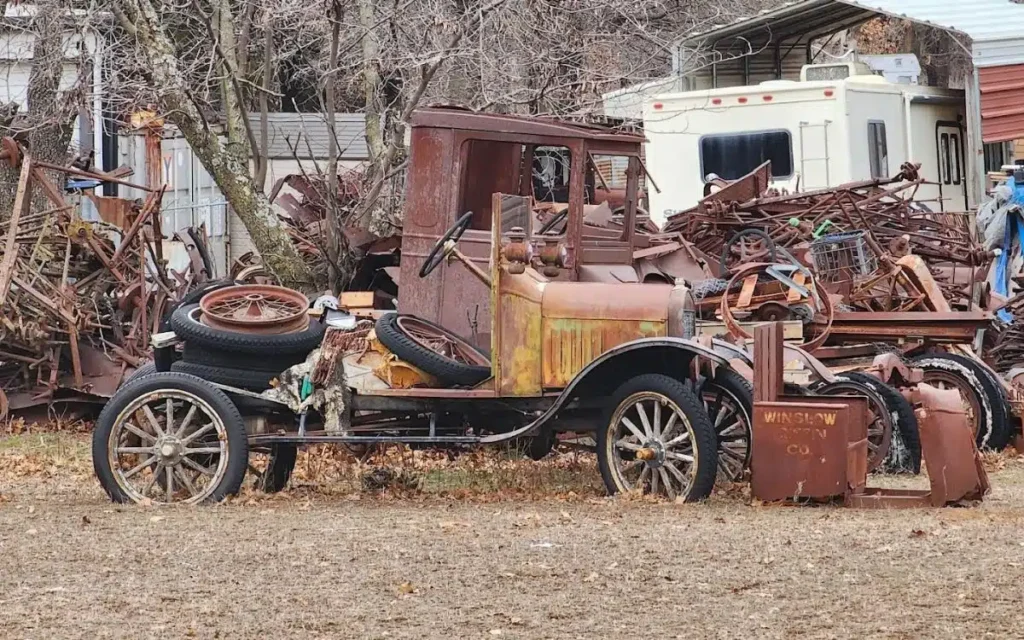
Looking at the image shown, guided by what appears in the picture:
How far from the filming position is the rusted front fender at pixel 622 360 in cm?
933

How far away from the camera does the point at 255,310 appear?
1014cm

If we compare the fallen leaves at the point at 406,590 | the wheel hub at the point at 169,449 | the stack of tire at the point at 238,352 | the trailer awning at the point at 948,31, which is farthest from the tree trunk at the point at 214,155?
the fallen leaves at the point at 406,590

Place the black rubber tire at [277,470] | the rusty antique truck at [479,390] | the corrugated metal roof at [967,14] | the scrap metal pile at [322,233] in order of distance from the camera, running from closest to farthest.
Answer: the rusty antique truck at [479,390]
the black rubber tire at [277,470]
the scrap metal pile at [322,233]
the corrugated metal roof at [967,14]

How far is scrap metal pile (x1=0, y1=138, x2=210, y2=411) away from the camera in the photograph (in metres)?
15.0

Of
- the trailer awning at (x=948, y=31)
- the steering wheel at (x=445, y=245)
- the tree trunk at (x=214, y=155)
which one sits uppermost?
the trailer awning at (x=948, y=31)

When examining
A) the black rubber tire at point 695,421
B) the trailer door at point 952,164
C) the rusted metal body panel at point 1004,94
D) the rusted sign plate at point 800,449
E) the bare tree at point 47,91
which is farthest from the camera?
the trailer door at point 952,164

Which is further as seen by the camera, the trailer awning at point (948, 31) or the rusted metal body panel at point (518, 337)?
the trailer awning at point (948, 31)

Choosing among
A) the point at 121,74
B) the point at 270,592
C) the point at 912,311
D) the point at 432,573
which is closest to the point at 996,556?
the point at 432,573

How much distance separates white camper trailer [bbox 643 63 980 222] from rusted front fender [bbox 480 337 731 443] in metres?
10.4

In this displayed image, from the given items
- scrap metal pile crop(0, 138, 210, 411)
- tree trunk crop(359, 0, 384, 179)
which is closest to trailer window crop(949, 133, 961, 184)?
tree trunk crop(359, 0, 384, 179)

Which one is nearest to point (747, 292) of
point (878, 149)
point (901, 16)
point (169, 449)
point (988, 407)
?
point (988, 407)

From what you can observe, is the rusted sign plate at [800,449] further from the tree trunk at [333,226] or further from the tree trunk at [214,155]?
the tree trunk at [214,155]

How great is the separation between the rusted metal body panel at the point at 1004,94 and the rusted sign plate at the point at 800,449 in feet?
44.4

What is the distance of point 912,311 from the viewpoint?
13.5 metres
